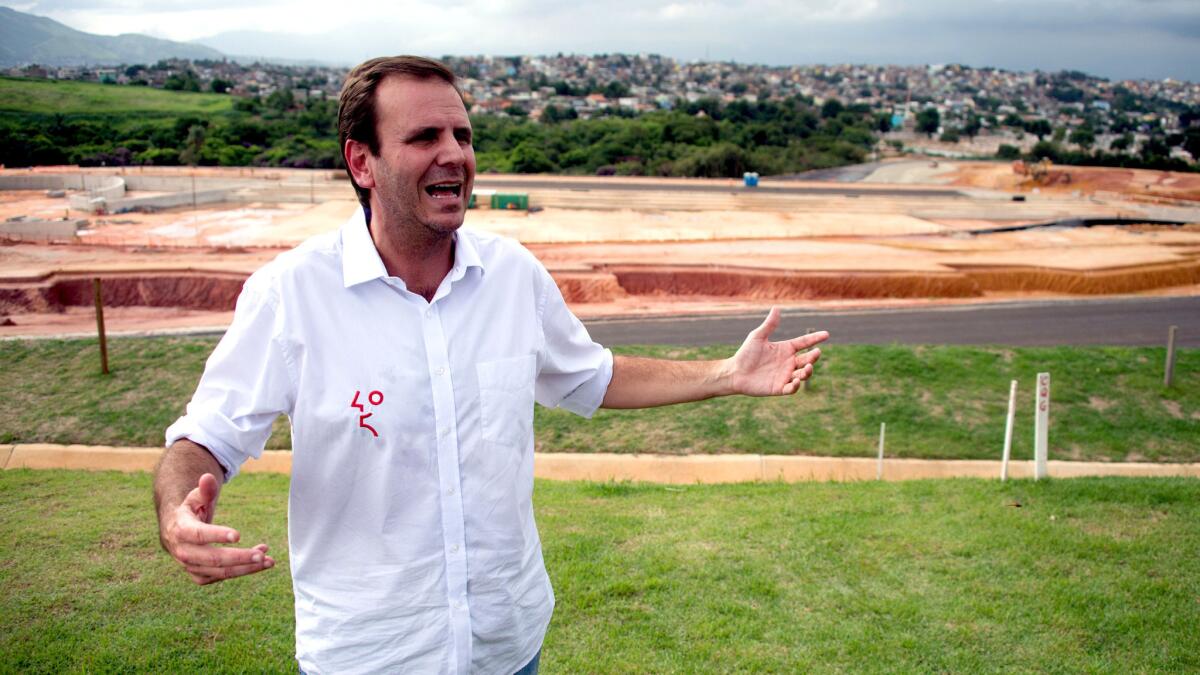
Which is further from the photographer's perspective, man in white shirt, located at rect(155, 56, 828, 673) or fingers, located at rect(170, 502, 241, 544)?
man in white shirt, located at rect(155, 56, 828, 673)

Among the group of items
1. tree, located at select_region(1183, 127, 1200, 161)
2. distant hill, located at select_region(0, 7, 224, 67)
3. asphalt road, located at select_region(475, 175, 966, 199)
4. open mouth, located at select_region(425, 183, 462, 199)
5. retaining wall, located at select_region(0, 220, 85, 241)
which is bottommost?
retaining wall, located at select_region(0, 220, 85, 241)

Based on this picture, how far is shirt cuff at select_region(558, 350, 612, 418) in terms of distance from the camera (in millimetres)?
2986

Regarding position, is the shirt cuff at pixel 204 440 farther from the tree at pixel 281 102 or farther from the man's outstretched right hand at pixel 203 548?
the tree at pixel 281 102

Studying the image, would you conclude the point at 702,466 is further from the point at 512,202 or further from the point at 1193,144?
the point at 1193,144

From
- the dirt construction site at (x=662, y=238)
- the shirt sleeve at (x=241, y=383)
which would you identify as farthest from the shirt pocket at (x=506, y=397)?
the dirt construction site at (x=662, y=238)

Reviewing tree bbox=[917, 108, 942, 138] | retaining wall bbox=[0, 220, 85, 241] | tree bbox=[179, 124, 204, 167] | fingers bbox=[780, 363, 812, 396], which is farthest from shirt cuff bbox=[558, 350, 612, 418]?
tree bbox=[917, 108, 942, 138]

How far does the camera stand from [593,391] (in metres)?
3.00

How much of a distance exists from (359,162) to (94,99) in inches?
1985

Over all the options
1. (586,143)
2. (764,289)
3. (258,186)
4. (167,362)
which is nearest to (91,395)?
(167,362)

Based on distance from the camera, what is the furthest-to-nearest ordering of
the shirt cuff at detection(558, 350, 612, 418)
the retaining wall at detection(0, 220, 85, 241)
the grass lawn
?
1. the retaining wall at detection(0, 220, 85, 241)
2. the grass lawn
3. the shirt cuff at detection(558, 350, 612, 418)

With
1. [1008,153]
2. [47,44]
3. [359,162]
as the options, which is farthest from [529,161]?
[359,162]

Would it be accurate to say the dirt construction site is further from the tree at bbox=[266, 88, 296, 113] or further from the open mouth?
the open mouth

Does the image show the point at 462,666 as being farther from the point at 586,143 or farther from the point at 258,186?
the point at 586,143

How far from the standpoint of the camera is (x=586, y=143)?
72.2 m
